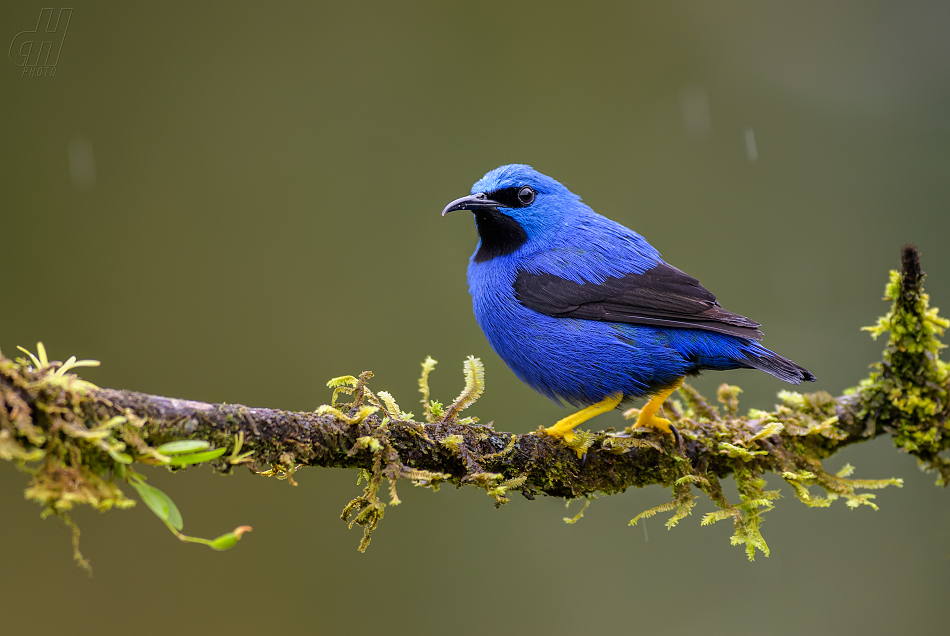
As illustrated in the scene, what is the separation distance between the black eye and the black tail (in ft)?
5.35

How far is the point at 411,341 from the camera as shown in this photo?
26.0 feet

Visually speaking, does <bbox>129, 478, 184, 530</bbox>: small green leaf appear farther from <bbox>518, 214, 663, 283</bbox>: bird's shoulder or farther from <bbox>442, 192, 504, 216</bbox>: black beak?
<bbox>442, 192, 504, 216</bbox>: black beak

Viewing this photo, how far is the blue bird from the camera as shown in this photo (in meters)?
3.78

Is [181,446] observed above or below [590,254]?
below

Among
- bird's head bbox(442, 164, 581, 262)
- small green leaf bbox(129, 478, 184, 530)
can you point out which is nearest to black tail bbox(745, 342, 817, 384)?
bird's head bbox(442, 164, 581, 262)

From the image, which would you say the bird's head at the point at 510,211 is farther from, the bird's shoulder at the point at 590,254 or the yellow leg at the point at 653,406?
the yellow leg at the point at 653,406

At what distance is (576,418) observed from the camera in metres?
3.62

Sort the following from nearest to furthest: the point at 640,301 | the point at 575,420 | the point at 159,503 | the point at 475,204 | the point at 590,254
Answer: the point at 159,503, the point at 575,420, the point at 640,301, the point at 590,254, the point at 475,204

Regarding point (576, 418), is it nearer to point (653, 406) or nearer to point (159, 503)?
point (653, 406)

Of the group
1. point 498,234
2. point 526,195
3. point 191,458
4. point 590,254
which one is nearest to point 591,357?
point 590,254

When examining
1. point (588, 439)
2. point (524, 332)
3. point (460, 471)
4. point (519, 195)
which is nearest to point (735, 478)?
point (588, 439)

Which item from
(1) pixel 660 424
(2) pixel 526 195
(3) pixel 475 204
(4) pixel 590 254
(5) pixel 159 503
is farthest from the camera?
(2) pixel 526 195

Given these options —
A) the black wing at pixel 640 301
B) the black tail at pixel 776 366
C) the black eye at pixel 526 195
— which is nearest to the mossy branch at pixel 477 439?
the black tail at pixel 776 366

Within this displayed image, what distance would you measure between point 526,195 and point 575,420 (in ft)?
5.30
